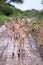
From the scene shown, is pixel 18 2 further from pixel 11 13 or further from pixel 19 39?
pixel 19 39

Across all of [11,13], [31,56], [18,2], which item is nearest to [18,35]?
[31,56]

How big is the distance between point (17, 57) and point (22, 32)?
6.25ft

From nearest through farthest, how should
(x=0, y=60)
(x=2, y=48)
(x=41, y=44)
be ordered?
(x=0, y=60) < (x=2, y=48) < (x=41, y=44)

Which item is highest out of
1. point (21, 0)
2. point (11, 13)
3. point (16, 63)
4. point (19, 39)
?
point (21, 0)

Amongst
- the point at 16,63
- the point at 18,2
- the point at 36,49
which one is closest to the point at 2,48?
the point at 36,49

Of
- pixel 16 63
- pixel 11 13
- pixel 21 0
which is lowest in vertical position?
pixel 16 63

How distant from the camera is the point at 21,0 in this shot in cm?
8569

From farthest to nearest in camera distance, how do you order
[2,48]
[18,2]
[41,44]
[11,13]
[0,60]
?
1. [18,2]
2. [11,13]
3. [41,44]
4. [2,48]
5. [0,60]

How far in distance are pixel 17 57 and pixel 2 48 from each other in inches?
143

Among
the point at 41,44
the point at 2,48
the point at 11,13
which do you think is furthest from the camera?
the point at 11,13

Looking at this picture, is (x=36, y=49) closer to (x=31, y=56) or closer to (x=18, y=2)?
(x=31, y=56)

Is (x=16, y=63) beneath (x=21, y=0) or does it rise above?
beneath

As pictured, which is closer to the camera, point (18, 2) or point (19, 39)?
point (19, 39)

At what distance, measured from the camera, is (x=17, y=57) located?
49.6 ft
